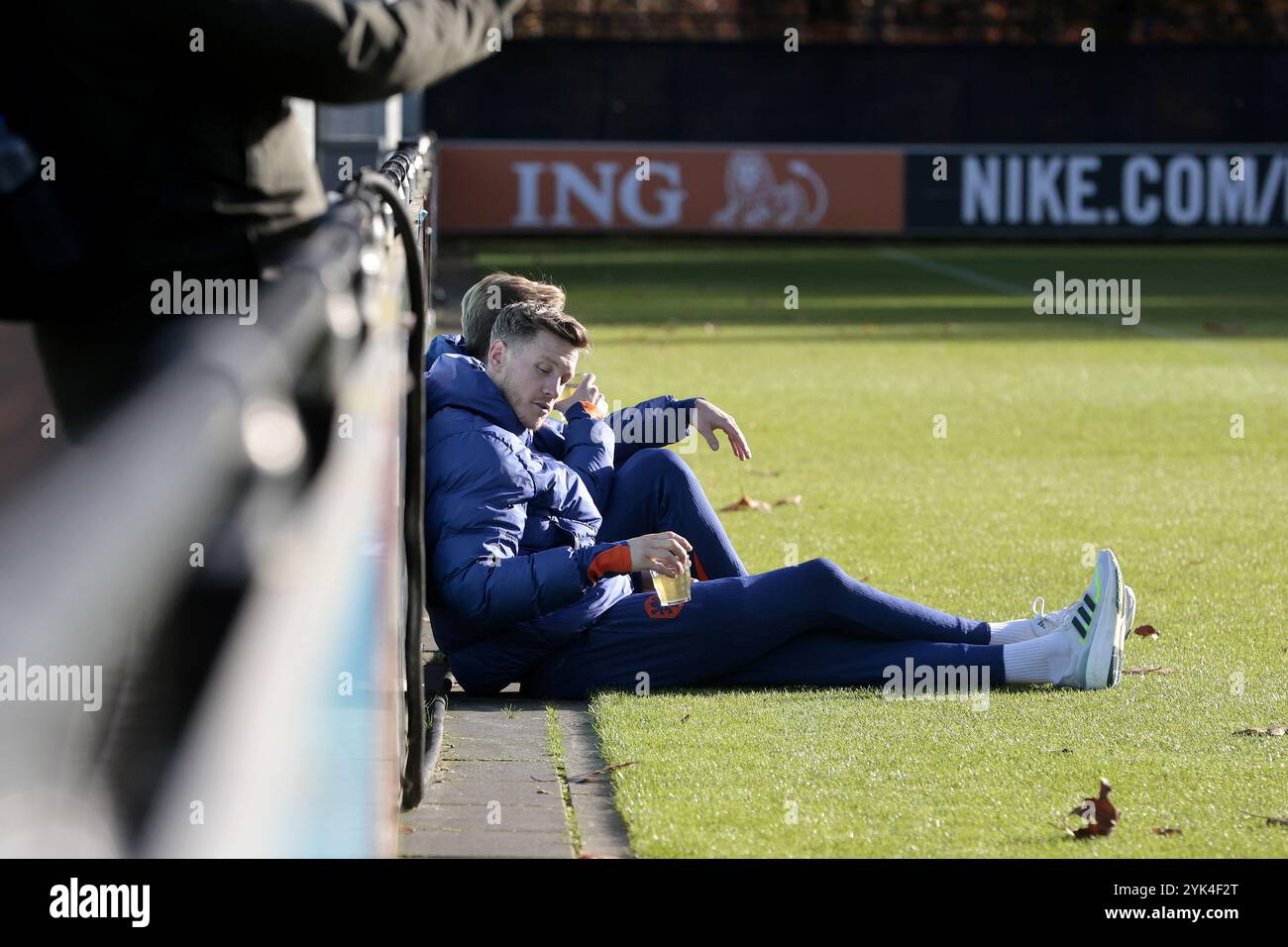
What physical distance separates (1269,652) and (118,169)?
425cm

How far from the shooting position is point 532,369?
5336 mm

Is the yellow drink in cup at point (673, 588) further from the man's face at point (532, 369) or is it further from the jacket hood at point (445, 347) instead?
the jacket hood at point (445, 347)

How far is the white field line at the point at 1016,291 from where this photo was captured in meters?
16.0

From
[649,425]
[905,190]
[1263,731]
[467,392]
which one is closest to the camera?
[1263,731]

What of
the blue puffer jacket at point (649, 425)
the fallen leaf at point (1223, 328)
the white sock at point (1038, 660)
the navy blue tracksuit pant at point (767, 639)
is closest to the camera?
the navy blue tracksuit pant at point (767, 639)

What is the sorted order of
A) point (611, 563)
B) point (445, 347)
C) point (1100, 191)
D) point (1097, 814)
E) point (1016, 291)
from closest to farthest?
point (1097, 814)
point (611, 563)
point (445, 347)
point (1016, 291)
point (1100, 191)

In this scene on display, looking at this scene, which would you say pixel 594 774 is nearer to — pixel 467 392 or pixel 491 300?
pixel 467 392

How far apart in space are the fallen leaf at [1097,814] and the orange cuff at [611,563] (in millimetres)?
1291

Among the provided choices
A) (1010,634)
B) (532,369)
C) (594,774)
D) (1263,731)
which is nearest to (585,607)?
(532,369)

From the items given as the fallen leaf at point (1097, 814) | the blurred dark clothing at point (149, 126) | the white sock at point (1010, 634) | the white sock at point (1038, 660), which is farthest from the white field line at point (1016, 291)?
the blurred dark clothing at point (149, 126)

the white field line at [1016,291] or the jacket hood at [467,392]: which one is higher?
the jacket hood at [467,392]

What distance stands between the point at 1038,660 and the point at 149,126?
10.9ft

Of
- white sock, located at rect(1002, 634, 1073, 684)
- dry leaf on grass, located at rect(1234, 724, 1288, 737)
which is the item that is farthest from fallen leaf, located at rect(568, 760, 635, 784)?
dry leaf on grass, located at rect(1234, 724, 1288, 737)

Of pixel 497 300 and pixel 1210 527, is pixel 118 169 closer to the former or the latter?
pixel 497 300
